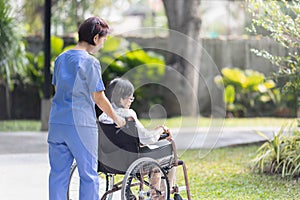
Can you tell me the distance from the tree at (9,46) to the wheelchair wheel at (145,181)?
22.5 ft

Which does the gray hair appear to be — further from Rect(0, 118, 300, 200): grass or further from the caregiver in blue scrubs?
Rect(0, 118, 300, 200): grass

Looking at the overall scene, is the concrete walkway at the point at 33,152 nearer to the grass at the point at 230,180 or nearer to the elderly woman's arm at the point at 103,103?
the grass at the point at 230,180

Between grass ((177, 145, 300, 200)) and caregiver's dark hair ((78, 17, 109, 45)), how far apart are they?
7.05 feet

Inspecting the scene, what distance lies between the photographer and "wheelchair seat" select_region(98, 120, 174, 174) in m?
5.21

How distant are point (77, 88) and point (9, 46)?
7.52 meters

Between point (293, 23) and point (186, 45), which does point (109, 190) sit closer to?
point (293, 23)

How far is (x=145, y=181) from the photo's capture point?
17.5ft

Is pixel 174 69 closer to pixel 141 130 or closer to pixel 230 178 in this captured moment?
pixel 230 178

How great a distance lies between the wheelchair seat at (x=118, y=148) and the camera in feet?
17.1

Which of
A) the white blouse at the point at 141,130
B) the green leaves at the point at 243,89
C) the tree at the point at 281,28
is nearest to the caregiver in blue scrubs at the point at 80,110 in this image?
the white blouse at the point at 141,130

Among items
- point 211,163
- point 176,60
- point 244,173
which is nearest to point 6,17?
point 176,60

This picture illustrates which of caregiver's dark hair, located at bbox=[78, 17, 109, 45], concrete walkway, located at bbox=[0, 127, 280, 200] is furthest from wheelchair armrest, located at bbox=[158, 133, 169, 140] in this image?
→ concrete walkway, located at bbox=[0, 127, 280, 200]

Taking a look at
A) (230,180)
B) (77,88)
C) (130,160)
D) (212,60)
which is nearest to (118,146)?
(130,160)

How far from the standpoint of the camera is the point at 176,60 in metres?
13.2
